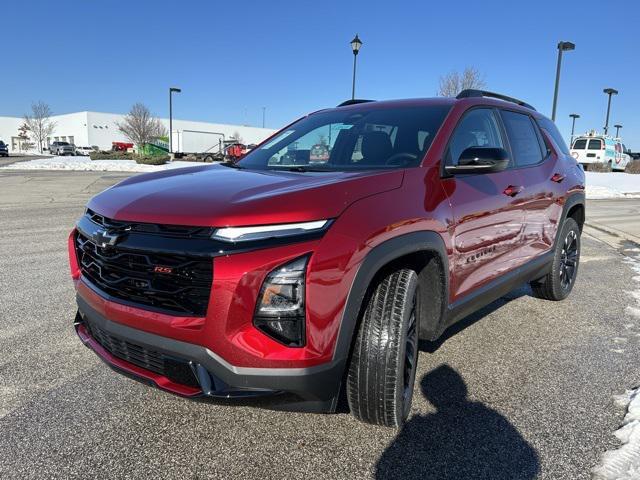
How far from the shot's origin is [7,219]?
9.05 meters

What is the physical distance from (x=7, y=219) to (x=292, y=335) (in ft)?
29.8

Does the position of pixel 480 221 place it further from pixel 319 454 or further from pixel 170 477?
pixel 170 477

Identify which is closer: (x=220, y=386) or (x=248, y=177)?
(x=220, y=386)

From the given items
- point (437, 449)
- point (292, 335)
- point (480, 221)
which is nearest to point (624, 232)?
point (480, 221)

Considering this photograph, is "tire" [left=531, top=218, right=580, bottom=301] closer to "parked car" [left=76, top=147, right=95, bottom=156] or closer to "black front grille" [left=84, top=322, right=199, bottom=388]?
"black front grille" [left=84, top=322, right=199, bottom=388]

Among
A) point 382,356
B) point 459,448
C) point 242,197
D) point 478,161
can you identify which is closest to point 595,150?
point 478,161

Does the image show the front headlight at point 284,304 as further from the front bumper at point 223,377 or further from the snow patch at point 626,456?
the snow patch at point 626,456

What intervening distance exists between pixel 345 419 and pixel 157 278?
128 centimetres

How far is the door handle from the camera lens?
11.0ft

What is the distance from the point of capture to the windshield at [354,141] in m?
2.96

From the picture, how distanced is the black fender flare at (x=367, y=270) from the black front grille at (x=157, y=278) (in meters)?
0.58

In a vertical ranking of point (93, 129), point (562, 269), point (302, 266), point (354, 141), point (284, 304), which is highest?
point (93, 129)

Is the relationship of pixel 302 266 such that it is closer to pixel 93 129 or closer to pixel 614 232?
pixel 614 232

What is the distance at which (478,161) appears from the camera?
2816mm
